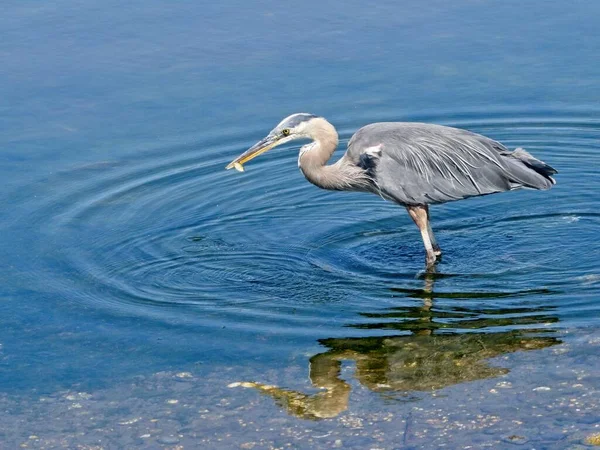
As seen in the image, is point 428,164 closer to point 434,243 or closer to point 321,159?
point 434,243

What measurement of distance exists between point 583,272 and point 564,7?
25.1 feet

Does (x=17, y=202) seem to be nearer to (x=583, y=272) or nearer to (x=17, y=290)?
(x=17, y=290)

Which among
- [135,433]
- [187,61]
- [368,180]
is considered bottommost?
[135,433]

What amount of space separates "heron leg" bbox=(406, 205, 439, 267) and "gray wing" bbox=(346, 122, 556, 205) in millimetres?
66

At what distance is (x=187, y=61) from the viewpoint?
15.1m

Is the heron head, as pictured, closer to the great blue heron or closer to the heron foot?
the great blue heron

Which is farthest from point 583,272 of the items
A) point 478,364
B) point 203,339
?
point 203,339

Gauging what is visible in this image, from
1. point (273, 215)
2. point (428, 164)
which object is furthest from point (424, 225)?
point (273, 215)

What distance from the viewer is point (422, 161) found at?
34.5ft

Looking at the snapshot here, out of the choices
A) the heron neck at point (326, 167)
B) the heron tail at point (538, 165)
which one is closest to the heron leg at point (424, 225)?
the heron neck at point (326, 167)

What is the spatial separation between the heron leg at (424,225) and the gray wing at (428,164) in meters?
0.07

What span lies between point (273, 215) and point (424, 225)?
5.60 ft

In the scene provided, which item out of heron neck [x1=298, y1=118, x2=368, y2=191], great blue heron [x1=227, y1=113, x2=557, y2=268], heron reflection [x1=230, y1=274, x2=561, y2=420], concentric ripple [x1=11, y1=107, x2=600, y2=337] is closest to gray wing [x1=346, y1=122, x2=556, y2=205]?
great blue heron [x1=227, y1=113, x2=557, y2=268]

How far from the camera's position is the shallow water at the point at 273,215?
27.0 ft
